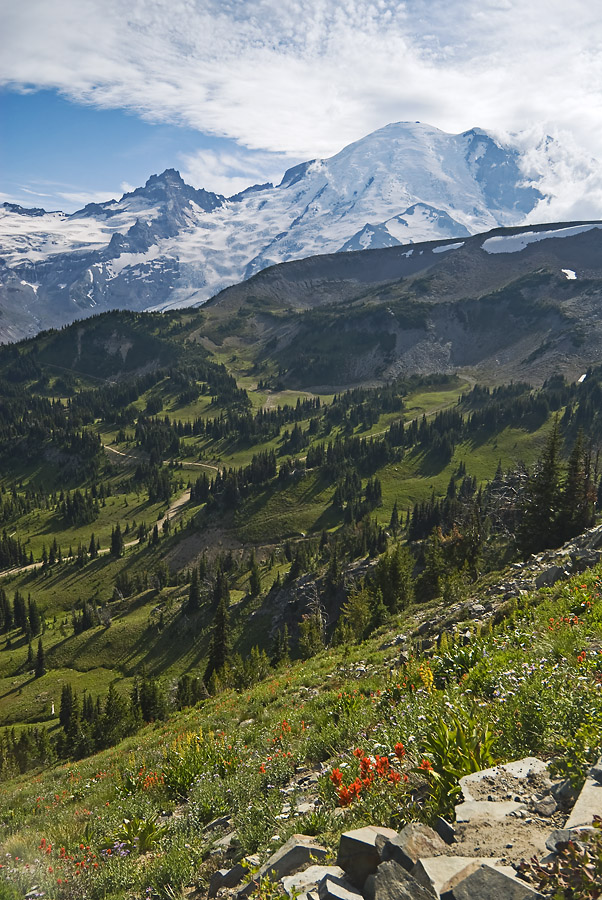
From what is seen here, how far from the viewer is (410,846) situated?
7.23 meters

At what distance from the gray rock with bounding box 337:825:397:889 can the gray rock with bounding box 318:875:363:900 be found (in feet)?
0.67

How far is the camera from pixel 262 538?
581 feet

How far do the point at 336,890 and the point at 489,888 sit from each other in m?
2.13

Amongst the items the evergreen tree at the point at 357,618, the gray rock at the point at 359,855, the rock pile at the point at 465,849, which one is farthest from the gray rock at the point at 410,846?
the evergreen tree at the point at 357,618

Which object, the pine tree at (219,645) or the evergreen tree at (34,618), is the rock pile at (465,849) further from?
the evergreen tree at (34,618)

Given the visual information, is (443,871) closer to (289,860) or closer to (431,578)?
(289,860)

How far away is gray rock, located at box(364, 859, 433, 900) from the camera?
6258mm

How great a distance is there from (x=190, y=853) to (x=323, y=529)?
16824 cm

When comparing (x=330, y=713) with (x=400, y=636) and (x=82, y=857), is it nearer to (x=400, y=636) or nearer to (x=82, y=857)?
(x=82, y=857)

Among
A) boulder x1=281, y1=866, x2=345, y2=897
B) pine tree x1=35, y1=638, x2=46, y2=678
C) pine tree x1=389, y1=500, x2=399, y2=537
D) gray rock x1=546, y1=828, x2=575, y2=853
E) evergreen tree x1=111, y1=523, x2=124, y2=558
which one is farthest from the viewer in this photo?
evergreen tree x1=111, y1=523, x2=124, y2=558

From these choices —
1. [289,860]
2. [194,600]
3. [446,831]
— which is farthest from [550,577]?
[194,600]

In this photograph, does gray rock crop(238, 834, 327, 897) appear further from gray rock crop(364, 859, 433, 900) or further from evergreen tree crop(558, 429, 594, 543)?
evergreen tree crop(558, 429, 594, 543)

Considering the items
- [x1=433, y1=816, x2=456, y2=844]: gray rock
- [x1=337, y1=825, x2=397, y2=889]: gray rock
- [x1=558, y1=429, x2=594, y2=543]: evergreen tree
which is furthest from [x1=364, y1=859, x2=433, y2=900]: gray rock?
[x1=558, y1=429, x2=594, y2=543]: evergreen tree

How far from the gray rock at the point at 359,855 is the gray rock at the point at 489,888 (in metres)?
1.55
